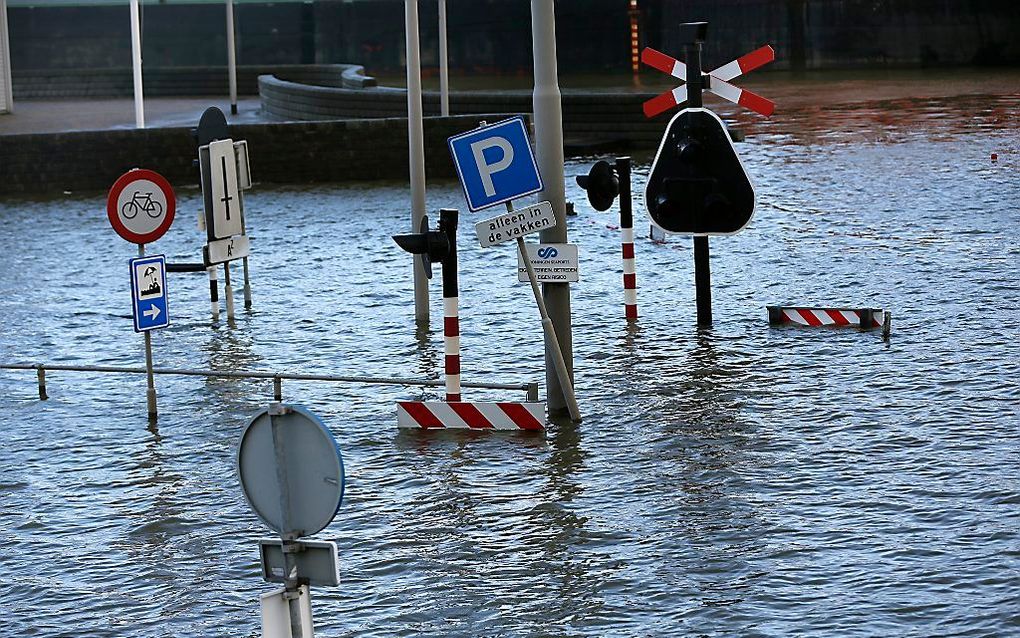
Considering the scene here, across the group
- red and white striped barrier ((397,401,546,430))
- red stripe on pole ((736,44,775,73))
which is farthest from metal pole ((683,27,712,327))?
red and white striped barrier ((397,401,546,430))

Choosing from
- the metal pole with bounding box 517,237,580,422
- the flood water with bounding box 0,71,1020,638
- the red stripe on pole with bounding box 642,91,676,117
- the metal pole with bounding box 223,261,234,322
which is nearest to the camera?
the flood water with bounding box 0,71,1020,638

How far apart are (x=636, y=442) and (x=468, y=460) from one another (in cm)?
102

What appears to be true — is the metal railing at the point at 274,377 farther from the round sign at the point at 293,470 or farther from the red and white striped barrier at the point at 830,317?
the round sign at the point at 293,470

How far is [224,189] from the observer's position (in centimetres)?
1434

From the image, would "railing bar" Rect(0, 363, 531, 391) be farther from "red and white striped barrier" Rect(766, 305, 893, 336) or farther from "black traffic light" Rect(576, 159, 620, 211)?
"red and white striped barrier" Rect(766, 305, 893, 336)

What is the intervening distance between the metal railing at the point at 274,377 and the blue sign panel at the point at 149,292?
504 millimetres

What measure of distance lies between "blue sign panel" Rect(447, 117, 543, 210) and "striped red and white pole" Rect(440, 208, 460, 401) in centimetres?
62

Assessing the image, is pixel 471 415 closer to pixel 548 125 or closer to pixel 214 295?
pixel 548 125

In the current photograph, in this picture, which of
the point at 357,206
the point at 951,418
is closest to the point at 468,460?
the point at 951,418

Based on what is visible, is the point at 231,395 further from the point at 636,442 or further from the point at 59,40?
the point at 59,40

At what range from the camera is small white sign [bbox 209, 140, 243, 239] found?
14234 mm

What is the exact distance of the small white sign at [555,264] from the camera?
10.8 metres

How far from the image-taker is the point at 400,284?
16.4 meters

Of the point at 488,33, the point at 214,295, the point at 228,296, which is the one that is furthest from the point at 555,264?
the point at 488,33
